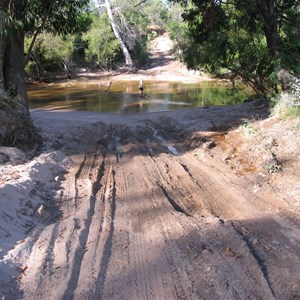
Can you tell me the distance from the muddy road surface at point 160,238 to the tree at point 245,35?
7037 millimetres

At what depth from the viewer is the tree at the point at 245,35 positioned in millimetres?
13117

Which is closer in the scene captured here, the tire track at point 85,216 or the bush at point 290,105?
the tire track at point 85,216

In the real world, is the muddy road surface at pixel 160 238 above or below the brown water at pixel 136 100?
above

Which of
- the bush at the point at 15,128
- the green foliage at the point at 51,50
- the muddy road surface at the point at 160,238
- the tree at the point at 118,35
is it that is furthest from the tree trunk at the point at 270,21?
the tree at the point at 118,35

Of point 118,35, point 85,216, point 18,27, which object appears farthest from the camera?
point 118,35

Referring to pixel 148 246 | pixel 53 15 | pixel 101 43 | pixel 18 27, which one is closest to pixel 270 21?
pixel 53 15

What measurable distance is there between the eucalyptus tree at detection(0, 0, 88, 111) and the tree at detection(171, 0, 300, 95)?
17.7 feet

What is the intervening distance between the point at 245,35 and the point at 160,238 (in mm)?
12670

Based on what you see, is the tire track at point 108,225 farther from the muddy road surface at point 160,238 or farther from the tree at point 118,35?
the tree at point 118,35

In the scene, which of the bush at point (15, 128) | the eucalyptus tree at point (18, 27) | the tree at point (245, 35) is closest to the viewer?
the bush at point (15, 128)

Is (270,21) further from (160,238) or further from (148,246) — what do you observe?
(148,246)

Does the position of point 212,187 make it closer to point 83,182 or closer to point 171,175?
point 171,175

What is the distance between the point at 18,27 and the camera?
30.0ft

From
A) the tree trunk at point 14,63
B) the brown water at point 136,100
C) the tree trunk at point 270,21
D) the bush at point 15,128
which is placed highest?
the tree trunk at point 270,21
